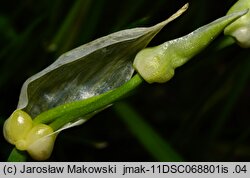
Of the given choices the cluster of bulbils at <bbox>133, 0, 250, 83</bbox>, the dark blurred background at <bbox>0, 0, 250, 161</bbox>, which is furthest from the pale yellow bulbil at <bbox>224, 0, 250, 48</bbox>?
the dark blurred background at <bbox>0, 0, 250, 161</bbox>

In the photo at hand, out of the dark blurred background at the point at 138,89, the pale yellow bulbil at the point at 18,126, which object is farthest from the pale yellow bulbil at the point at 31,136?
the dark blurred background at the point at 138,89

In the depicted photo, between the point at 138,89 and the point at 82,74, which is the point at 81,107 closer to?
the point at 82,74

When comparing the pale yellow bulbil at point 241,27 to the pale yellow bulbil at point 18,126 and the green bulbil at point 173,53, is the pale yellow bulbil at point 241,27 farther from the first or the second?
the pale yellow bulbil at point 18,126

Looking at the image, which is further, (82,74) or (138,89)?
(138,89)

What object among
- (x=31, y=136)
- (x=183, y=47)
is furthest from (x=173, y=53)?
(x=31, y=136)

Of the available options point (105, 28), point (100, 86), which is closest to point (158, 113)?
point (105, 28)

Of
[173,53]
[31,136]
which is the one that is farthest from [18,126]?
[173,53]
